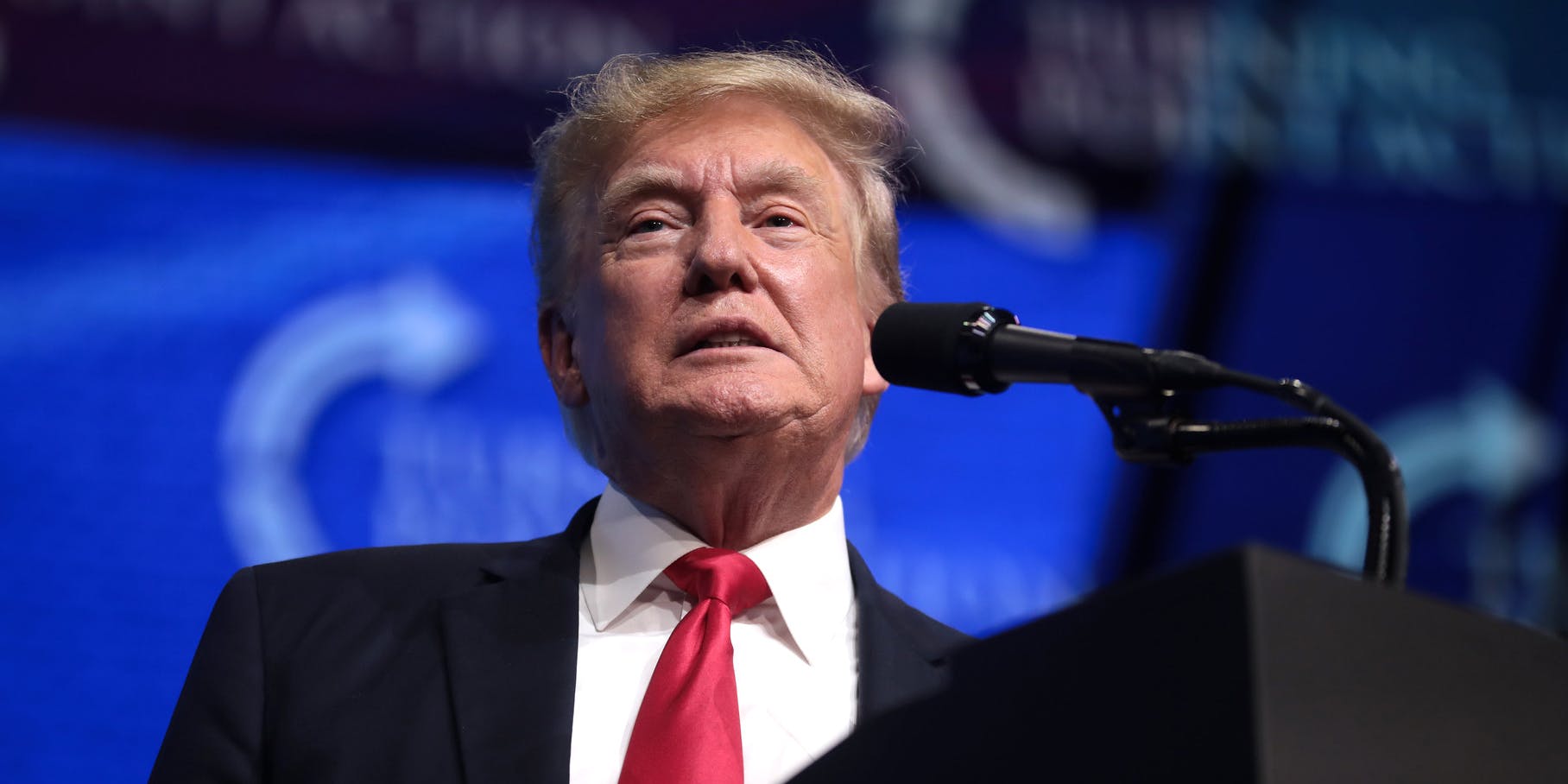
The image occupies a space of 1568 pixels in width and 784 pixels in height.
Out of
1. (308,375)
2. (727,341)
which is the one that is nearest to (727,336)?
(727,341)

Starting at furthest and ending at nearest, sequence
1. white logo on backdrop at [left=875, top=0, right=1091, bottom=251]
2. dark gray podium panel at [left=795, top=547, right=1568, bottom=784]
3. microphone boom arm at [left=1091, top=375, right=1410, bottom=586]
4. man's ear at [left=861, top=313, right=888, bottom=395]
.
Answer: white logo on backdrop at [left=875, top=0, right=1091, bottom=251] < man's ear at [left=861, top=313, right=888, bottom=395] < microphone boom arm at [left=1091, top=375, right=1410, bottom=586] < dark gray podium panel at [left=795, top=547, right=1568, bottom=784]

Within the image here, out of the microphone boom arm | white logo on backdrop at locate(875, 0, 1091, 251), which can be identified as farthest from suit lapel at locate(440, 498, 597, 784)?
white logo on backdrop at locate(875, 0, 1091, 251)

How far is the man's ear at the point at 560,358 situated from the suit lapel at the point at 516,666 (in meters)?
0.24

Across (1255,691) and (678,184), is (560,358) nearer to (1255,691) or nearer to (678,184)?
(678,184)

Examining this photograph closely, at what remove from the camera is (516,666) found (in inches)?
63.6

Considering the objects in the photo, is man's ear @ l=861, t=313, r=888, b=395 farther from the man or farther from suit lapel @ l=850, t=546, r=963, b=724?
suit lapel @ l=850, t=546, r=963, b=724

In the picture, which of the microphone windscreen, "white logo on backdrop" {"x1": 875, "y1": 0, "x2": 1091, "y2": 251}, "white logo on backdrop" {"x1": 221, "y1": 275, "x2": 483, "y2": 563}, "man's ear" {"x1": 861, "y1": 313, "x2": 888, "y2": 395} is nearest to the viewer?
the microphone windscreen

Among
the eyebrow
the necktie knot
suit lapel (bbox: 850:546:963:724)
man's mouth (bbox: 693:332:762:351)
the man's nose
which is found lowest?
suit lapel (bbox: 850:546:963:724)

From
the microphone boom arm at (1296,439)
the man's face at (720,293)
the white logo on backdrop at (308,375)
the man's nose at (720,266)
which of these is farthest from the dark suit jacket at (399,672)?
the white logo on backdrop at (308,375)

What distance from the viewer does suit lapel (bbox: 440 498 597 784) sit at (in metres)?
1.52

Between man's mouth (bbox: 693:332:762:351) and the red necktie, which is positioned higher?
man's mouth (bbox: 693:332:762:351)

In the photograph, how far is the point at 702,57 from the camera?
2.05m

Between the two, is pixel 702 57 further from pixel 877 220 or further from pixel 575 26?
pixel 575 26

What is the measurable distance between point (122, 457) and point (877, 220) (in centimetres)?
149
